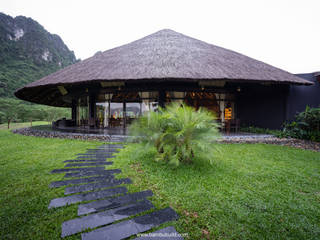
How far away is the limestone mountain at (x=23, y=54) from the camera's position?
90.9ft

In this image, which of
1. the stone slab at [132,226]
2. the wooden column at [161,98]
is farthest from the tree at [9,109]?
the stone slab at [132,226]

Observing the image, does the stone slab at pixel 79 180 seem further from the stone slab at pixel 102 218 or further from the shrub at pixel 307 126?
the shrub at pixel 307 126

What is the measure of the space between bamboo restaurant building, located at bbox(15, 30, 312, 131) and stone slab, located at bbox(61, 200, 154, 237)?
5145 millimetres

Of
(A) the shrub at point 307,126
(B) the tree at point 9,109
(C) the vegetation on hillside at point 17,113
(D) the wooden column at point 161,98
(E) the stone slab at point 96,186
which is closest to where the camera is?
(E) the stone slab at point 96,186

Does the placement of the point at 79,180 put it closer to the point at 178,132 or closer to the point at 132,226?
the point at 132,226

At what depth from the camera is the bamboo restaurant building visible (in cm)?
706

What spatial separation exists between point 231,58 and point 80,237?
34.5ft

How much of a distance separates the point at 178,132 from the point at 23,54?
173ft

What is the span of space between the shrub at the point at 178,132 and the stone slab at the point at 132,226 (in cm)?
122

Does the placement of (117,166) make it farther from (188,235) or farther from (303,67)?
(303,67)

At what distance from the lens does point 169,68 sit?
23.3 feet

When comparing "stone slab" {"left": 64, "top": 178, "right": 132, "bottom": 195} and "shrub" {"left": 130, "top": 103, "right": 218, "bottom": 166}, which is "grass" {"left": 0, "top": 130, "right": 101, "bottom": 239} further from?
"shrub" {"left": 130, "top": 103, "right": 218, "bottom": 166}

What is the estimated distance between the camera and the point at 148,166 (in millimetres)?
3172

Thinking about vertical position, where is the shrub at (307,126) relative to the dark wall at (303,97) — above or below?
below
